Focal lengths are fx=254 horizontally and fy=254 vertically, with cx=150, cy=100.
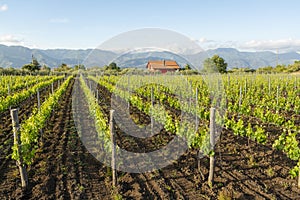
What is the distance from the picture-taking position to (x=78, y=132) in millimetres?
8383

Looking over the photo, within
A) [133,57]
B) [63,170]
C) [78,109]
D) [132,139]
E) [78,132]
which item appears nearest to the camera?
[63,170]

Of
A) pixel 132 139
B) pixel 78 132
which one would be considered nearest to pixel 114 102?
pixel 78 132

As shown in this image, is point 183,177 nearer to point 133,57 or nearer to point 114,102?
point 133,57

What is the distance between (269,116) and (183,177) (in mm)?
4372

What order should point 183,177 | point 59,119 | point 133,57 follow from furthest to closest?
point 59,119
point 133,57
point 183,177

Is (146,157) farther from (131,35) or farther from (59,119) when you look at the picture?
(59,119)

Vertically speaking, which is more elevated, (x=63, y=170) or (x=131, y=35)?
(x=131, y=35)

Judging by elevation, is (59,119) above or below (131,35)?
below

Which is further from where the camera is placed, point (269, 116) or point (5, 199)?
point (269, 116)

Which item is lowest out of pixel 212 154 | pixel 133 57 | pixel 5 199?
pixel 5 199


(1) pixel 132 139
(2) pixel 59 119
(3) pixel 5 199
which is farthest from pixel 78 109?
(3) pixel 5 199

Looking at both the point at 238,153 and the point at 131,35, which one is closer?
the point at 131,35

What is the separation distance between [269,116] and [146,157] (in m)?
4.37

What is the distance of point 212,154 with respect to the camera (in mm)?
4746
